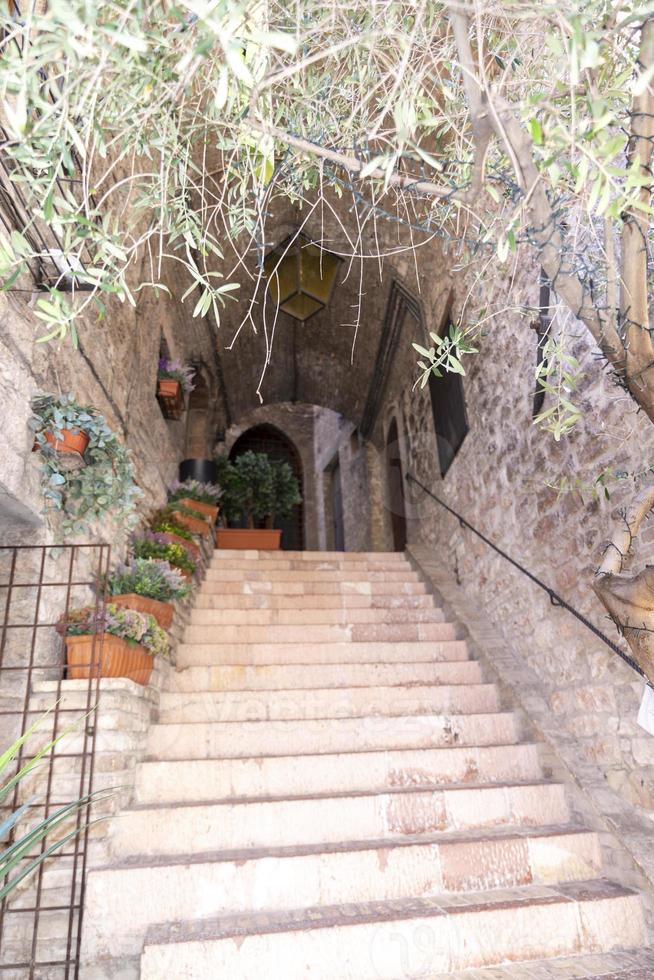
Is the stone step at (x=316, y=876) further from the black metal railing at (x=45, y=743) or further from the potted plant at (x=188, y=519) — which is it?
the potted plant at (x=188, y=519)

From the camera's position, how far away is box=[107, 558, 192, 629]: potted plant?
3.04 meters

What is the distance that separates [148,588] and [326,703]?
1.15 meters

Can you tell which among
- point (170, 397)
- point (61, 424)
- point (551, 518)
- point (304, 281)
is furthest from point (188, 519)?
point (551, 518)

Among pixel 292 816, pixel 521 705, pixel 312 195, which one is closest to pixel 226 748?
pixel 292 816

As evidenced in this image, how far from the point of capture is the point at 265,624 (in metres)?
4.27

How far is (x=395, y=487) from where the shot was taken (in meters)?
8.20

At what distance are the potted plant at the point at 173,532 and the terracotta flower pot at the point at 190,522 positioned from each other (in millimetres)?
32

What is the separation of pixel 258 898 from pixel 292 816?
14.0 inches

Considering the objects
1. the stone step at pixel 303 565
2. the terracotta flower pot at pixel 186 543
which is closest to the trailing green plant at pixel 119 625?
the terracotta flower pot at pixel 186 543

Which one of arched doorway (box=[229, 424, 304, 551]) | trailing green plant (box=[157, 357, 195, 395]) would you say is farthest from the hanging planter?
arched doorway (box=[229, 424, 304, 551])

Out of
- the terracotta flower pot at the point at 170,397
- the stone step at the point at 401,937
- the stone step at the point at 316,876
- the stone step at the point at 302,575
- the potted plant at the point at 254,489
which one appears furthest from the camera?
the potted plant at the point at 254,489

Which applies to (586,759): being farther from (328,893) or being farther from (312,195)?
(312,195)

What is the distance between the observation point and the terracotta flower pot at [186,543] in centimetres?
418

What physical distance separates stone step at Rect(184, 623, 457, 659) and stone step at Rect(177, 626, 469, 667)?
0.04 m
